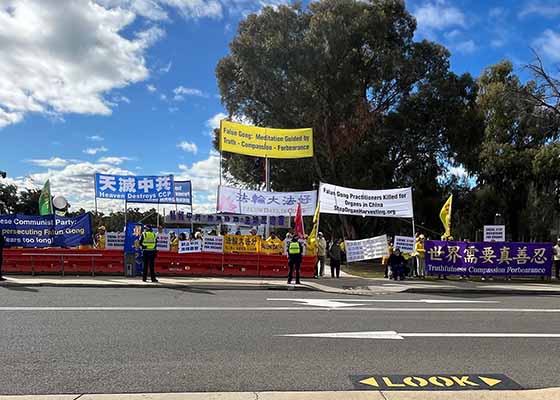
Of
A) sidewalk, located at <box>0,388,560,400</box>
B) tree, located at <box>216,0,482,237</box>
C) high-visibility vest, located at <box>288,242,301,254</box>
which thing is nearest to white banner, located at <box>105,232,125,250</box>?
high-visibility vest, located at <box>288,242,301,254</box>

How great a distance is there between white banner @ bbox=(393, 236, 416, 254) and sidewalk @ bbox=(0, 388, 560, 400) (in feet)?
46.0

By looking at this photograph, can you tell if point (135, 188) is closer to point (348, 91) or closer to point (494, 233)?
point (494, 233)

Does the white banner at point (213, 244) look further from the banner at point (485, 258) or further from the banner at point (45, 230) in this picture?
the banner at point (485, 258)

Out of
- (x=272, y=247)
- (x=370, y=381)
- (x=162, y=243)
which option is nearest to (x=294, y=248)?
(x=272, y=247)

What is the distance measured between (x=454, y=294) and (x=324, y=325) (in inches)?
301

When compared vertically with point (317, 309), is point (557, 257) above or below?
above

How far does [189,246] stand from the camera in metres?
17.7

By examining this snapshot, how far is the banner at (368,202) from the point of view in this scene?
18984 millimetres

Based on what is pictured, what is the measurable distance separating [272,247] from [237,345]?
11685mm

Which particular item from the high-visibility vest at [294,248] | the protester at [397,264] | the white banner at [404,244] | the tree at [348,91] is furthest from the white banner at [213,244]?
the tree at [348,91]

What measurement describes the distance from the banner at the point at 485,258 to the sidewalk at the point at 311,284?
1.07 meters

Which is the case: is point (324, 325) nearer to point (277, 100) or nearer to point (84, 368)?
point (84, 368)

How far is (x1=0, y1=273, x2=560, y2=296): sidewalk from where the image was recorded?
48.5 feet

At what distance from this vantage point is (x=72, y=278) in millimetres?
15906
